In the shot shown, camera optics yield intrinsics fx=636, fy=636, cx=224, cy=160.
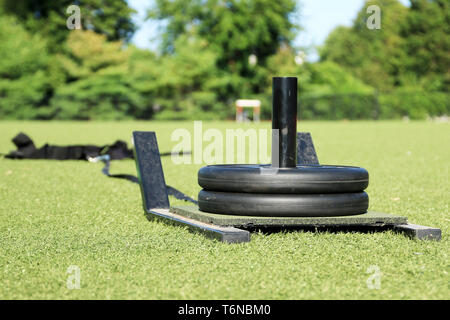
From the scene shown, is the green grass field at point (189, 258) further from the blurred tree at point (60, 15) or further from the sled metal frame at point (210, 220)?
the blurred tree at point (60, 15)

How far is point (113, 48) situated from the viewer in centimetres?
5397

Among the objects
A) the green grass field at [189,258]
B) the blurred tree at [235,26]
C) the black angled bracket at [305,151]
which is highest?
the blurred tree at [235,26]

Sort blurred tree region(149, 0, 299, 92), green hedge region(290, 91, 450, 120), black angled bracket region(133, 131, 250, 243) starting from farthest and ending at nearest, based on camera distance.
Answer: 1. blurred tree region(149, 0, 299, 92)
2. green hedge region(290, 91, 450, 120)
3. black angled bracket region(133, 131, 250, 243)

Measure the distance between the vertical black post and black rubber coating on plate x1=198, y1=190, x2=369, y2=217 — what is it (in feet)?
1.36

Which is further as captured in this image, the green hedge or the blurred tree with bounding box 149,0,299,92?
the blurred tree with bounding box 149,0,299,92

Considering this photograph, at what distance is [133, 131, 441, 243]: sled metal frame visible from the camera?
16.3ft

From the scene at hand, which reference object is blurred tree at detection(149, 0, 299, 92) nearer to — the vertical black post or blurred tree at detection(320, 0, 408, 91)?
blurred tree at detection(320, 0, 408, 91)

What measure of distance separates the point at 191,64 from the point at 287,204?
50.5 metres

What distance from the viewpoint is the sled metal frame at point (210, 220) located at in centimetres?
496

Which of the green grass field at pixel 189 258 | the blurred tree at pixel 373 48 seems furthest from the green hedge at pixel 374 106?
the green grass field at pixel 189 258

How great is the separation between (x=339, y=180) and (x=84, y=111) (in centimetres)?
4584

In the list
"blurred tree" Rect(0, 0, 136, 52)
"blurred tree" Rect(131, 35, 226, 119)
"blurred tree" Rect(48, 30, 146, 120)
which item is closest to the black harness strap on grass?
"blurred tree" Rect(48, 30, 146, 120)
